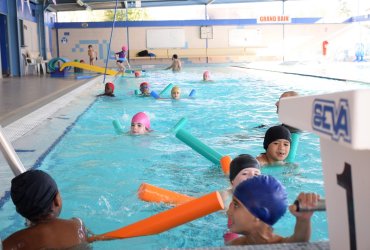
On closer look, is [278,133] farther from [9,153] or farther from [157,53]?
[157,53]

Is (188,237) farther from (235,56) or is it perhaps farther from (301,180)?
(235,56)

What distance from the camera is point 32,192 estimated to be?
2.17 meters

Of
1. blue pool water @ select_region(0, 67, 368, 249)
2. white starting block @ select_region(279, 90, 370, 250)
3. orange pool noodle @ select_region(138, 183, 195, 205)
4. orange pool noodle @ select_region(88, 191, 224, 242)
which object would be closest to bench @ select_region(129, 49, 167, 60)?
blue pool water @ select_region(0, 67, 368, 249)

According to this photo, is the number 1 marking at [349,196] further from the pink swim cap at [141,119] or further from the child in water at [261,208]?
the pink swim cap at [141,119]

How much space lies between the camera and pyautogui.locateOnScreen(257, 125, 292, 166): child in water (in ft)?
13.6

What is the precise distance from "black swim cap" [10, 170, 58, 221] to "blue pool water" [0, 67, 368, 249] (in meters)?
0.50

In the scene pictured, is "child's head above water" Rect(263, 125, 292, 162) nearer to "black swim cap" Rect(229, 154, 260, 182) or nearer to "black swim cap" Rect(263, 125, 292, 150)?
"black swim cap" Rect(263, 125, 292, 150)

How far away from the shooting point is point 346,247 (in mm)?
1060

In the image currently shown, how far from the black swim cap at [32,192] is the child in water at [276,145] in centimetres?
242

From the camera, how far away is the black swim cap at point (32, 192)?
2172mm

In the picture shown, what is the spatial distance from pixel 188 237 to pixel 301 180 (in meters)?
1.65

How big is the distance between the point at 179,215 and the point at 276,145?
250 centimetres

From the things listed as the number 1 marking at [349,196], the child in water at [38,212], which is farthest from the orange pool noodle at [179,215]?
the number 1 marking at [349,196]

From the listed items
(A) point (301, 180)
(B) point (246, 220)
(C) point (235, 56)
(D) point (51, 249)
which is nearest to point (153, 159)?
(A) point (301, 180)
